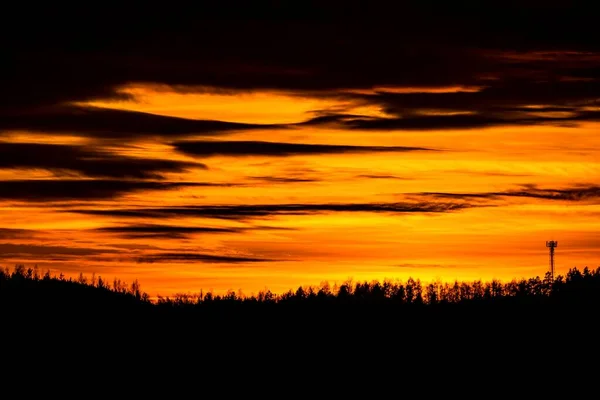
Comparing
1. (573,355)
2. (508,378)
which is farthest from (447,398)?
(573,355)

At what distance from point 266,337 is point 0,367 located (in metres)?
9.70

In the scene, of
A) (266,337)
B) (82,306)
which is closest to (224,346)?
(266,337)

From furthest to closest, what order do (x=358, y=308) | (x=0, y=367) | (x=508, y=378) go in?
(x=358, y=308), (x=508, y=378), (x=0, y=367)

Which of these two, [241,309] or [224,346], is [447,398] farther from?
[241,309]

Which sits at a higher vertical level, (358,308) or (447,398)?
(358,308)

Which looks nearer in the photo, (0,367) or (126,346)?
(0,367)

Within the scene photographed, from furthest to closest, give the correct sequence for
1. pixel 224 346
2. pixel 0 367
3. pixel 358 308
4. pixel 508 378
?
1. pixel 358 308
2. pixel 224 346
3. pixel 508 378
4. pixel 0 367

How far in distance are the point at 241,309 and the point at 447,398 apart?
12.0 meters

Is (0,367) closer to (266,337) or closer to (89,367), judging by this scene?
(89,367)

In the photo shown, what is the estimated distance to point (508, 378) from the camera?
134 feet

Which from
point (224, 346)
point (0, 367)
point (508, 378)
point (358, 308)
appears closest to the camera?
point (0, 367)

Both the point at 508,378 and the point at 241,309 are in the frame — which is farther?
the point at 241,309

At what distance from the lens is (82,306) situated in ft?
145

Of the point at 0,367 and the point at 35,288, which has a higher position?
the point at 35,288
